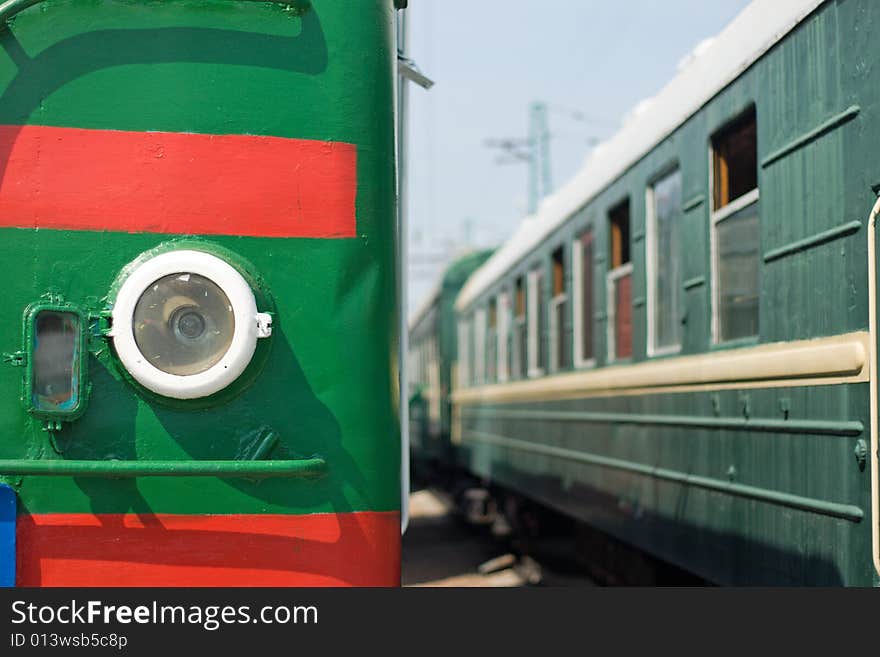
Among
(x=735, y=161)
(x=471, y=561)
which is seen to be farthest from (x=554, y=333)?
(x=471, y=561)

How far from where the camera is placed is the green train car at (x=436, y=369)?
1570 cm

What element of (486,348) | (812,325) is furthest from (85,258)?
(486,348)

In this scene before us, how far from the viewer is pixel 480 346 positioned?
1299cm

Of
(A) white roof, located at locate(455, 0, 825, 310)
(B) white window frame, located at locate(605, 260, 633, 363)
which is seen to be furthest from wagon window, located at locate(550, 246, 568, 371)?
(B) white window frame, located at locate(605, 260, 633, 363)

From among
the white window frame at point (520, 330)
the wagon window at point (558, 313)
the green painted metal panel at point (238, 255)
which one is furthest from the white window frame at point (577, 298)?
the green painted metal panel at point (238, 255)

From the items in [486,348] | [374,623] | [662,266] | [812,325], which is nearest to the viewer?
[374,623]

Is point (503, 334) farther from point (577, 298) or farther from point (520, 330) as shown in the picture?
point (577, 298)

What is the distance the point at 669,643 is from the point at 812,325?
2.25m

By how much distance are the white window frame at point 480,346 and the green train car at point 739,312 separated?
412 centimetres

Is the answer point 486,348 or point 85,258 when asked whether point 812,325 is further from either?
point 486,348

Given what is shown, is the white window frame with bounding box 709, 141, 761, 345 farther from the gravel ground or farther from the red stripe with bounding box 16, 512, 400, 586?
the gravel ground

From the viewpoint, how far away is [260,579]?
2516 millimetres

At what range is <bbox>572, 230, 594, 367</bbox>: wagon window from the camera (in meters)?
7.88

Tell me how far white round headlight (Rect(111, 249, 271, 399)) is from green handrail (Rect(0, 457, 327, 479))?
0.47 ft
